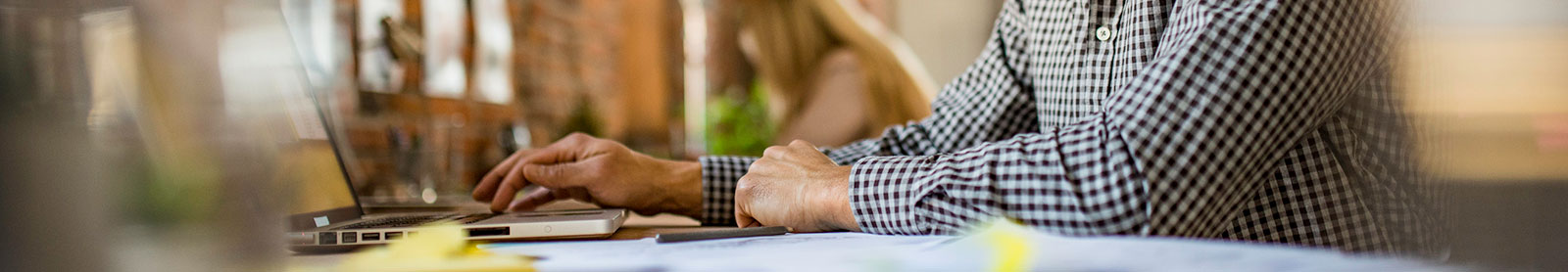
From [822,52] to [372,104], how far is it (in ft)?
4.30

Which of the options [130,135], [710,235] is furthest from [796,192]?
[130,135]

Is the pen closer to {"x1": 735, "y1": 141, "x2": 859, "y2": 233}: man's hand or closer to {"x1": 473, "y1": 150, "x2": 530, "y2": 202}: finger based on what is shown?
{"x1": 735, "y1": 141, "x2": 859, "y2": 233}: man's hand

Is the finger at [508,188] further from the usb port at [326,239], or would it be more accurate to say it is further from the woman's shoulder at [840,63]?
the woman's shoulder at [840,63]

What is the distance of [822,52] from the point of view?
2.75 metres

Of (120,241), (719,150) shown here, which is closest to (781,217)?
(120,241)

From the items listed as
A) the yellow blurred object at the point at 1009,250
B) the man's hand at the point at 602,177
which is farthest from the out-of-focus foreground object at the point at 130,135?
the man's hand at the point at 602,177

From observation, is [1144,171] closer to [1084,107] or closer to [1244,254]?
[1244,254]

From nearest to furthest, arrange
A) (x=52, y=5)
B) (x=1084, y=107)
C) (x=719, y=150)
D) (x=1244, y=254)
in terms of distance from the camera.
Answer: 1. (x=52, y=5)
2. (x=1244, y=254)
3. (x=1084, y=107)
4. (x=719, y=150)

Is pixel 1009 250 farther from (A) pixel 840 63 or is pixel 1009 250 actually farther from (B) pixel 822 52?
(B) pixel 822 52

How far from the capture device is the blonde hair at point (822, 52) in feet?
8.61

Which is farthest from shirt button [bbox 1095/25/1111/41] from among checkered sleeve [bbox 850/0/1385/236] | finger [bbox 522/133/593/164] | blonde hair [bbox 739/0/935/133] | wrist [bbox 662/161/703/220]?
blonde hair [bbox 739/0/935/133]

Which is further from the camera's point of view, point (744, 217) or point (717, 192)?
point (717, 192)

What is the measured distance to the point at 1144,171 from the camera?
0.52 meters

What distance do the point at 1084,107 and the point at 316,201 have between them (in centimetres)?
67
